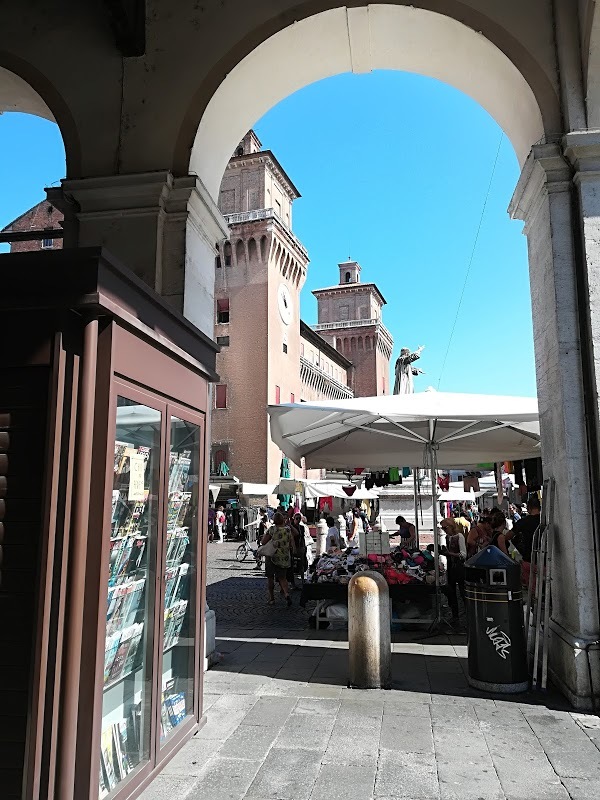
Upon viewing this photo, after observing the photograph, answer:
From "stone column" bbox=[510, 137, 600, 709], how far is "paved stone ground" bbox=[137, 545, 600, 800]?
507 millimetres

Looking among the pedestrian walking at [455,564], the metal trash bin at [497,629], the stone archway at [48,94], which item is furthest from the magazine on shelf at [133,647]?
the pedestrian walking at [455,564]

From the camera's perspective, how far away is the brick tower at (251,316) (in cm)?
4038

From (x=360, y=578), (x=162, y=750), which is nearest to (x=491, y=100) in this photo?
(x=360, y=578)

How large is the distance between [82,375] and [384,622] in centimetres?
359

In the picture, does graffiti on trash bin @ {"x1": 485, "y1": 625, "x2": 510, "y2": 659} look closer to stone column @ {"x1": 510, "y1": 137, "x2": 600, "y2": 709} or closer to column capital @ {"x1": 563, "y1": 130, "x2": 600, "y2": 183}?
stone column @ {"x1": 510, "y1": 137, "x2": 600, "y2": 709}

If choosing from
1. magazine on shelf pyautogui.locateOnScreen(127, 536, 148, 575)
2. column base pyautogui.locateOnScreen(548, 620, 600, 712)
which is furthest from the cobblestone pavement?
magazine on shelf pyautogui.locateOnScreen(127, 536, 148, 575)

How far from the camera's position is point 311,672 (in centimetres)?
568

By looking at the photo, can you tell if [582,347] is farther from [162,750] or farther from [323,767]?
[162,750]

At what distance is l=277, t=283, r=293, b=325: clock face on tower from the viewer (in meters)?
44.2

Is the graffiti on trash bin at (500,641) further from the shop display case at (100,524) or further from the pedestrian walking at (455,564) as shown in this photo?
the pedestrian walking at (455,564)

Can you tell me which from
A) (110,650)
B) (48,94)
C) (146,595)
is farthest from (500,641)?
(48,94)

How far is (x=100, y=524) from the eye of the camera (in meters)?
2.66

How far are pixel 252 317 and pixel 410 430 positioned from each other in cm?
3450

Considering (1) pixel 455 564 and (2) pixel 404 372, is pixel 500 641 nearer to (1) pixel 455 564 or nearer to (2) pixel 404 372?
(1) pixel 455 564
